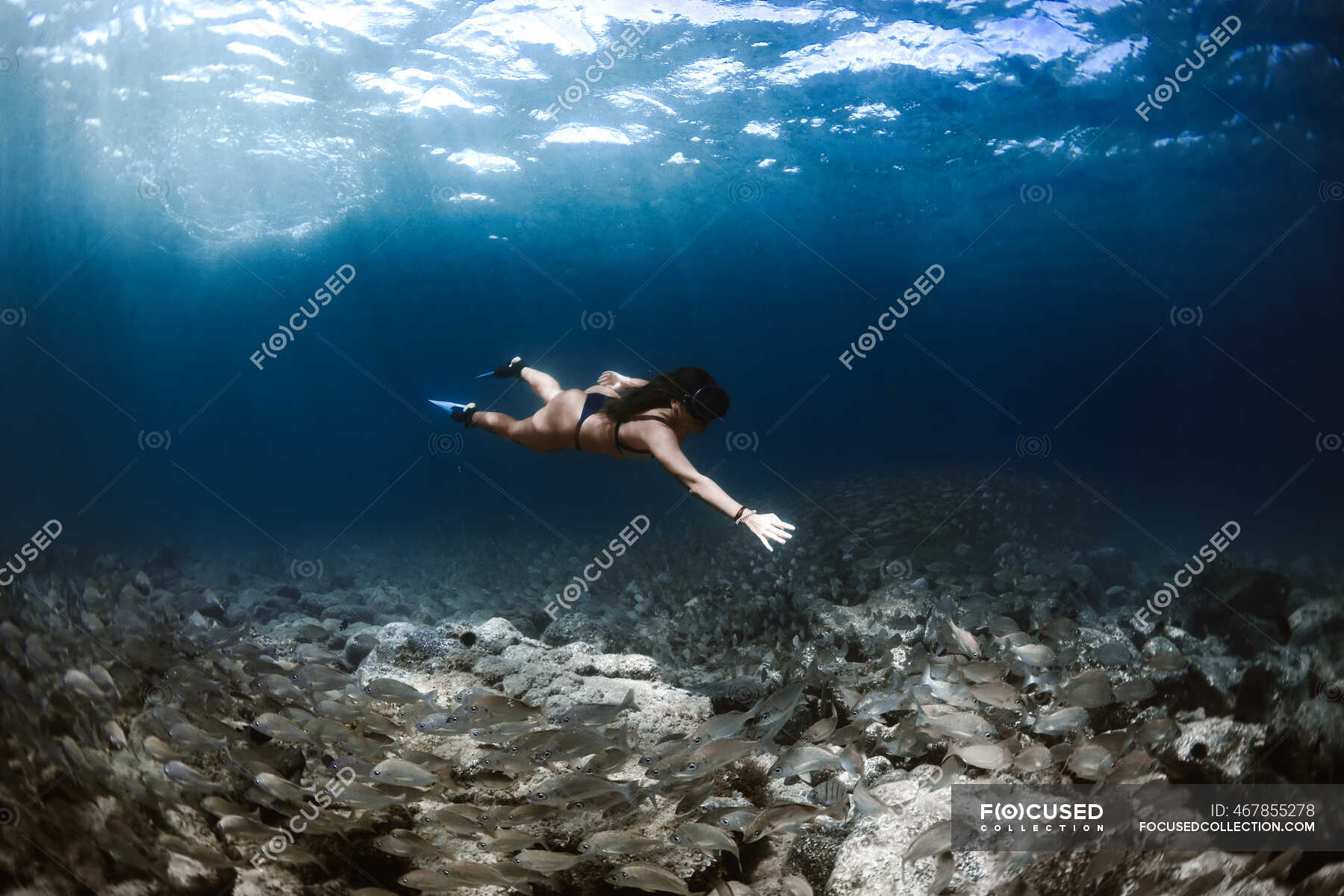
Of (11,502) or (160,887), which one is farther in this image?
(11,502)

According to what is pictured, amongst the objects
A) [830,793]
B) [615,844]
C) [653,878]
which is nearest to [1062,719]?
[830,793]

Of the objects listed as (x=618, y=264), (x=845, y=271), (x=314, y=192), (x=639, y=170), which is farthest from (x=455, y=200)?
(x=845, y=271)

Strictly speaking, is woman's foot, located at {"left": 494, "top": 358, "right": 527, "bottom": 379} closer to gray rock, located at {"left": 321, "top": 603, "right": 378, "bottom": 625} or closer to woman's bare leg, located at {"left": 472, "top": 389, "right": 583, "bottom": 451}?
woman's bare leg, located at {"left": 472, "top": 389, "right": 583, "bottom": 451}

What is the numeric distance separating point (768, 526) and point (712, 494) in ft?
1.51

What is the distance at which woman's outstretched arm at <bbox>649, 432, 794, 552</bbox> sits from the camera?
3.99 m

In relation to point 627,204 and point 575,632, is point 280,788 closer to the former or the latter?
point 575,632

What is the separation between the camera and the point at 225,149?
38.2ft

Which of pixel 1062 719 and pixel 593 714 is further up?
pixel 1062 719

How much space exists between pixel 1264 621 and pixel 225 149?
17.4m

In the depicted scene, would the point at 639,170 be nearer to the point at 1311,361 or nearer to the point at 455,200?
the point at 455,200

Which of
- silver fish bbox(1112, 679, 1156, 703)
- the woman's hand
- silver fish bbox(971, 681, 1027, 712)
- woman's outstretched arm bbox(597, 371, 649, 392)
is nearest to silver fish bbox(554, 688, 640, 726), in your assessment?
the woman's hand

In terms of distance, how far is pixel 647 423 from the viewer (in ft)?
16.0

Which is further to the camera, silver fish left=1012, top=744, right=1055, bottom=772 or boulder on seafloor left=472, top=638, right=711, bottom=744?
boulder on seafloor left=472, top=638, right=711, bottom=744

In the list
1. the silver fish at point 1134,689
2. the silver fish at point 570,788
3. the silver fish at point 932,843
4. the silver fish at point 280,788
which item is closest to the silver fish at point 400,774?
the silver fish at point 280,788
